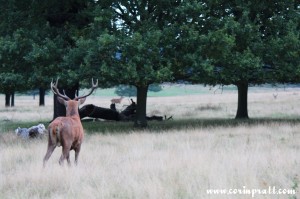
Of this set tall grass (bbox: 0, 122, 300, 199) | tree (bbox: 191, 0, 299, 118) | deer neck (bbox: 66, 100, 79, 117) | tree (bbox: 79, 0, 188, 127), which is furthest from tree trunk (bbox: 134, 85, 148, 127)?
deer neck (bbox: 66, 100, 79, 117)

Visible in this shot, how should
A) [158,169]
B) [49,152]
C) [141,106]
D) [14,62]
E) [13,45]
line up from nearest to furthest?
[158,169]
[49,152]
[13,45]
[14,62]
[141,106]

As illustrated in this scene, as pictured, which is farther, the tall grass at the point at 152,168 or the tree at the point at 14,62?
the tree at the point at 14,62

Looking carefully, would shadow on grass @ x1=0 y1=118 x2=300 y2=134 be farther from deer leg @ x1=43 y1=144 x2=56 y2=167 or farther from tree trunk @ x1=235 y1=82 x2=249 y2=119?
deer leg @ x1=43 y1=144 x2=56 y2=167

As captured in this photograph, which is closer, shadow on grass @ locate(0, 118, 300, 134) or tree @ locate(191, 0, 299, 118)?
tree @ locate(191, 0, 299, 118)

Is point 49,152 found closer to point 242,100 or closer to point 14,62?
point 14,62

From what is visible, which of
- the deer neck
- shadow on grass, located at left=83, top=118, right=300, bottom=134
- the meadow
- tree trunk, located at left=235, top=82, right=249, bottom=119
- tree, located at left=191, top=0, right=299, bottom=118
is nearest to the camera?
the meadow

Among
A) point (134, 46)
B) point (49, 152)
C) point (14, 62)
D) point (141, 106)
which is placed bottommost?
point (49, 152)

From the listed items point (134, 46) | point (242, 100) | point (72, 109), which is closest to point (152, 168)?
point (72, 109)

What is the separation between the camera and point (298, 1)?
1938cm

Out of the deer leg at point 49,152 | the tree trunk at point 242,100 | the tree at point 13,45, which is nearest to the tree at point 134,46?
the tree at point 13,45

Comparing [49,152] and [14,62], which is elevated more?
[14,62]

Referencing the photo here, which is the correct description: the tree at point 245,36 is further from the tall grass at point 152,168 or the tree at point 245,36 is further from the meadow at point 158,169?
the meadow at point 158,169

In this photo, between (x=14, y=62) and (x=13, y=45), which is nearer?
(x=13, y=45)

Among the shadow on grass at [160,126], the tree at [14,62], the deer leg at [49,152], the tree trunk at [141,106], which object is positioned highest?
the tree at [14,62]
